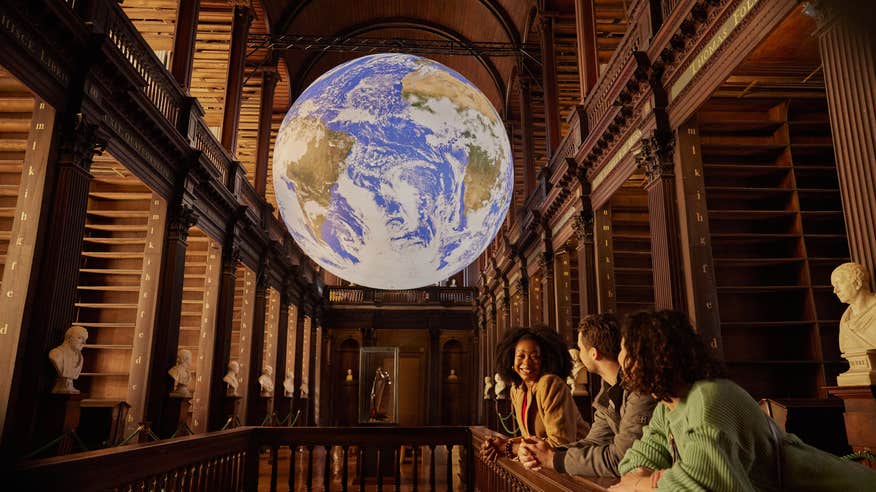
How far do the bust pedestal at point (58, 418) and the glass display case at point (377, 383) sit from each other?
38.2 feet

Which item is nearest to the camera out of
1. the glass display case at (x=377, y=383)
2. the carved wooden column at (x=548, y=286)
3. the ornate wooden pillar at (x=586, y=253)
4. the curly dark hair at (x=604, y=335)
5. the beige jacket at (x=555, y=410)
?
the curly dark hair at (x=604, y=335)

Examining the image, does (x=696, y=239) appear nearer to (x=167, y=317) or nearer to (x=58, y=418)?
(x=58, y=418)

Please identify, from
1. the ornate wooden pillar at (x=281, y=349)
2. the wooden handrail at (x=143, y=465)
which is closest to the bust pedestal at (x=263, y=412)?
the ornate wooden pillar at (x=281, y=349)

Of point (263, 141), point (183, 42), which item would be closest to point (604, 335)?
point (183, 42)

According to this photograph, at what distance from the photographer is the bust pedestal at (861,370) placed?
3.23m

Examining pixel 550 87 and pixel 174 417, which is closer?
pixel 174 417

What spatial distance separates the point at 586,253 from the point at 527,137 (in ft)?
18.0

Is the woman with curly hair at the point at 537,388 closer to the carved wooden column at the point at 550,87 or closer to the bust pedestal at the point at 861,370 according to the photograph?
the bust pedestal at the point at 861,370

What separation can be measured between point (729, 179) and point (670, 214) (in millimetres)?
1128

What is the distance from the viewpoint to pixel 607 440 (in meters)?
2.63

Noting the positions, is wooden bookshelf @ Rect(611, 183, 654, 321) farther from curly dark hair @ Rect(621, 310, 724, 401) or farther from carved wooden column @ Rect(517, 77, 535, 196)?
curly dark hair @ Rect(621, 310, 724, 401)

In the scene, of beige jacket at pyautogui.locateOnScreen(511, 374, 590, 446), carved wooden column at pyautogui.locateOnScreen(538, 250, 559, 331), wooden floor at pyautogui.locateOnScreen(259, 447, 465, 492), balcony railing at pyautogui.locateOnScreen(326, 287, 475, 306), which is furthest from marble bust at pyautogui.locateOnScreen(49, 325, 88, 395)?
balcony railing at pyautogui.locateOnScreen(326, 287, 475, 306)

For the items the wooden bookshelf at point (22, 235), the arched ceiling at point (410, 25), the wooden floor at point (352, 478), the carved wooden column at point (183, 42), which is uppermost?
the arched ceiling at point (410, 25)

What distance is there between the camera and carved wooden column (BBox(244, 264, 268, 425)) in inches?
468
